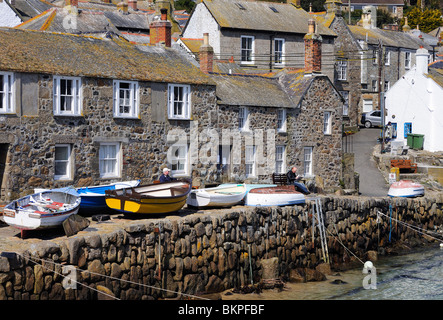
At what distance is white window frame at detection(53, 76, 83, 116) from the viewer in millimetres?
26766

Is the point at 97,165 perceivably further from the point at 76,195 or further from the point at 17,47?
the point at 76,195

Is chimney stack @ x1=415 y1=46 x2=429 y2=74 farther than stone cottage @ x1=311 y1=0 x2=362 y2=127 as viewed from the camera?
No

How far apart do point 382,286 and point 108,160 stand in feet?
38.8

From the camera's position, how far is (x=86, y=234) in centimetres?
1842

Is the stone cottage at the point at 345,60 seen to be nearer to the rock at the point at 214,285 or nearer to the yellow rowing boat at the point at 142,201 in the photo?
the yellow rowing boat at the point at 142,201

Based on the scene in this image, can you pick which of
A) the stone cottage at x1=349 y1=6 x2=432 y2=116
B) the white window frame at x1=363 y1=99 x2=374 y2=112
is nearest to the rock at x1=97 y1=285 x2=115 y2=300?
the stone cottage at x1=349 y1=6 x2=432 y2=116

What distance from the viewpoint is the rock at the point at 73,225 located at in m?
18.5

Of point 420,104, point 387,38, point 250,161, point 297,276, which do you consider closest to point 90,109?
point 250,161

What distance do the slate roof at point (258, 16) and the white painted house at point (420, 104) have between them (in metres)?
7.25

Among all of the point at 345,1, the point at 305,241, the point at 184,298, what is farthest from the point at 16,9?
the point at 345,1

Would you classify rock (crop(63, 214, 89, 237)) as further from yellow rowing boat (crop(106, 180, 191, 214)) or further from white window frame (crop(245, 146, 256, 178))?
white window frame (crop(245, 146, 256, 178))

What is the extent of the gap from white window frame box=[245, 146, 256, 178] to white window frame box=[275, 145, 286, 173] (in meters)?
1.69

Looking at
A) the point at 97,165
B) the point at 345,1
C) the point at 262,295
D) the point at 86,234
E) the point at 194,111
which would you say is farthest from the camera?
the point at 345,1

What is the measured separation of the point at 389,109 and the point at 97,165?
98.8 feet
